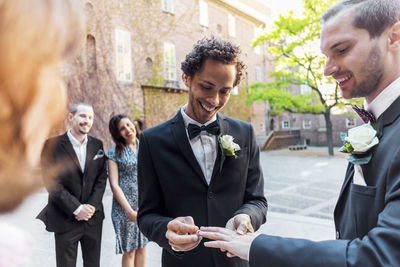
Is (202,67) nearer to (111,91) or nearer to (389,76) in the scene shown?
(389,76)

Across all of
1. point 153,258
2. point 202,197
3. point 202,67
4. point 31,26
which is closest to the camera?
point 31,26

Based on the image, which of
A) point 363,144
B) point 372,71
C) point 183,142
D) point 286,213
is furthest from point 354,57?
point 286,213

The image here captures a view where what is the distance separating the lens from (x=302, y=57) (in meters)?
16.8

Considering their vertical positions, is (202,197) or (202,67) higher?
(202,67)

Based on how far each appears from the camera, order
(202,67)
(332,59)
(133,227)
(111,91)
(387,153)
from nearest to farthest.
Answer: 1. (387,153)
2. (332,59)
3. (202,67)
4. (133,227)
5. (111,91)

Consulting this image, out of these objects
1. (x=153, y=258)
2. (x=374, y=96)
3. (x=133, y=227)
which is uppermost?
(x=374, y=96)

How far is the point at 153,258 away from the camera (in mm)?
4164

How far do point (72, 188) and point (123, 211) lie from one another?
0.71 metres

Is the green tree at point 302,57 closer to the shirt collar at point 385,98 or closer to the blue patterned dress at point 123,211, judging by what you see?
the blue patterned dress at point 123,211

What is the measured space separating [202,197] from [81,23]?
4.09ft

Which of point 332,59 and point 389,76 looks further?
point 332,59

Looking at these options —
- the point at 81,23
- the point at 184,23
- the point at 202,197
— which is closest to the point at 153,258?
the point at 202,197

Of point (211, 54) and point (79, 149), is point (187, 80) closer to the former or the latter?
point (211, 54)

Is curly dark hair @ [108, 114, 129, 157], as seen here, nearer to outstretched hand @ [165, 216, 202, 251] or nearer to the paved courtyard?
the paved courtyard
